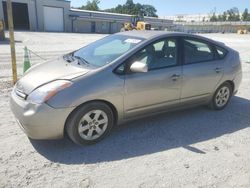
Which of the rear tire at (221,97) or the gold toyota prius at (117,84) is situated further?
the rear tire at (221,97)

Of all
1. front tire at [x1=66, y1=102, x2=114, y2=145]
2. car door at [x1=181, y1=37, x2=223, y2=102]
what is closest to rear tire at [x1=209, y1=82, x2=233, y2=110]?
car door at [x1=181, y1=37, x2=223, y2=102]

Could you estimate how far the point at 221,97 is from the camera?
5430 mm

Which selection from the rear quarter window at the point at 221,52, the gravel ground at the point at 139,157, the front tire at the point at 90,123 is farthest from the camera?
the rear quarter window at the point at 221,52

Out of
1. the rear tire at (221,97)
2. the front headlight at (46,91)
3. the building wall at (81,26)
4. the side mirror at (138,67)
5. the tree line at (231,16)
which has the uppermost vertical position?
the tree line at (231,16)

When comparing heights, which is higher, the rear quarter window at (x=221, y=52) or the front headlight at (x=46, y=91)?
the rear quarter window at (x=221, y=52)

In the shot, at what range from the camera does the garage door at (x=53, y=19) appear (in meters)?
45.9

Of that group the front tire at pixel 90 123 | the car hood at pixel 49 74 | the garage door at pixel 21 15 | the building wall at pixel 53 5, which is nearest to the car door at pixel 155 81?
the front tire at pixel 90 123

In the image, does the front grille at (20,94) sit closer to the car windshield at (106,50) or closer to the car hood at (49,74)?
the car hood at (49,74)

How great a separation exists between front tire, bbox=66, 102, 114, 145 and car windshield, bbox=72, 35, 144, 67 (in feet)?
2.25

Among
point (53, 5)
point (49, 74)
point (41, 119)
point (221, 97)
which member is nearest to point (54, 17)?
point (53, 5)

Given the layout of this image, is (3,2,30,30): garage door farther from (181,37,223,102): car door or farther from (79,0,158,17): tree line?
(79,0,158,17): tree line

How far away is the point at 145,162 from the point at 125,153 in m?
0.33

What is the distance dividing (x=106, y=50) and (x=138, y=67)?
36.1 inches

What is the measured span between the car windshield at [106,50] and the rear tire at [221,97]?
207 centimetres
